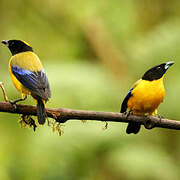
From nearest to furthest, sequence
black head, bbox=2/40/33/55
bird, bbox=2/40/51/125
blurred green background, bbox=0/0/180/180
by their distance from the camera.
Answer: bird, bbox=2/40/51/125
black head, bbox=2/40/33/55
blurred green background, bbox=0/0/180/180

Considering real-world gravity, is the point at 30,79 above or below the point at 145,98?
above

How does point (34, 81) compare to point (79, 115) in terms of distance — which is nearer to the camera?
point (79, 115)

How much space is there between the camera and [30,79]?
4.43 metres

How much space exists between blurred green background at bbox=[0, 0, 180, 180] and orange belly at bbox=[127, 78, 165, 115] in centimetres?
201

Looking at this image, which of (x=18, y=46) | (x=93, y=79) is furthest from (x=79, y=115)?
(x=93, y=79)

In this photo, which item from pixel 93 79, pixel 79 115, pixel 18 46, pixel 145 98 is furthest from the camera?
pixel 93 79

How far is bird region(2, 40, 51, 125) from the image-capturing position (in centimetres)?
417

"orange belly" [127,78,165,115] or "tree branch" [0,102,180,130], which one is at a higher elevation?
"tree branch" [0,102,180,130]

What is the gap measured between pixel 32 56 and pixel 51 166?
206 cm

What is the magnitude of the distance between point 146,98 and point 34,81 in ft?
3.97

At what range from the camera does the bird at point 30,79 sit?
417 centimetres

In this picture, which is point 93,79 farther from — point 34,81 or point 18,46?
point 34,81

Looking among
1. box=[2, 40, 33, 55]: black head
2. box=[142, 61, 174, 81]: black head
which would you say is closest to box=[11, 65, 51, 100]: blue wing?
box=[2, 40, 33, 55]: black head

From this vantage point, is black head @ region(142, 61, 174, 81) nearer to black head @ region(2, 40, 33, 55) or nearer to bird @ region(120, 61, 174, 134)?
bird @ region(120, 61, 174, 134)
